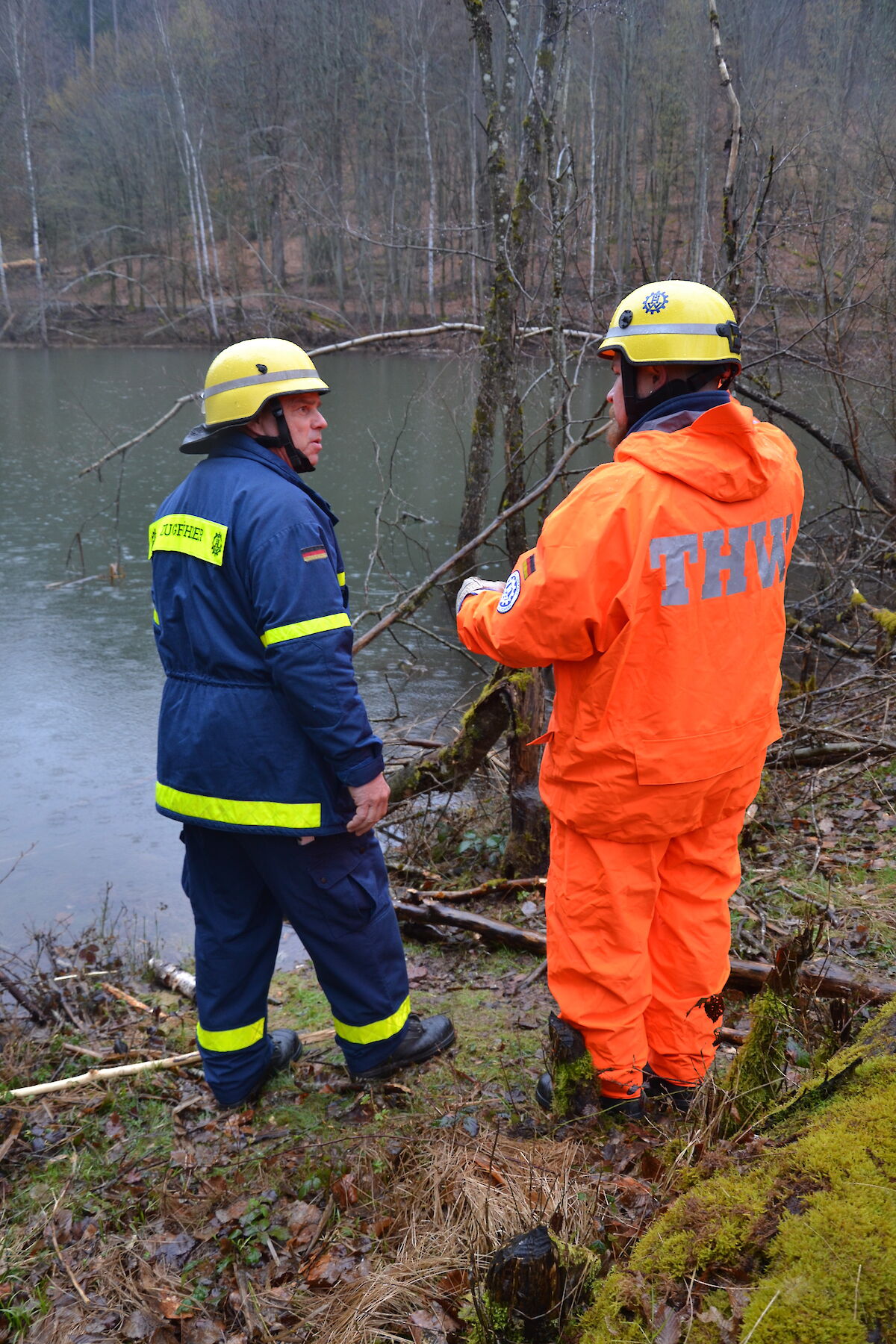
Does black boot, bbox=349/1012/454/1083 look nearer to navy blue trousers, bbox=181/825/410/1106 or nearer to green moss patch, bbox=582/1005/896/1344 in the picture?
navy blue trousers, bbox=181/825/410/1106

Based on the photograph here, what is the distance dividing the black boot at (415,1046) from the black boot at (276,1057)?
1.00ft

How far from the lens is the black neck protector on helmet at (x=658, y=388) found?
2.49 metres

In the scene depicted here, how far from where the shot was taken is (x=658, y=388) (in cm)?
253

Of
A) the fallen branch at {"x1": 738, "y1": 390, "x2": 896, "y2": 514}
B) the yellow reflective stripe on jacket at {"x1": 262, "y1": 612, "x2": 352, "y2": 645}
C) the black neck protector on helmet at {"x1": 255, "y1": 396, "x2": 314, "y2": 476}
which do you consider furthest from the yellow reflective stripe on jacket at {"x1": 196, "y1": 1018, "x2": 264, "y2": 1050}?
the fallen branch at {"x1": 738, "y1": 390, "x2": 896, "y2": 514}

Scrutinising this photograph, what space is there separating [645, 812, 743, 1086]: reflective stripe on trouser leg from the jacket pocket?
0.76ft

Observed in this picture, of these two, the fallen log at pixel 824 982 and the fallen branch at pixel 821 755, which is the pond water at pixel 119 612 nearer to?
the fallen branch at pixel 821 755

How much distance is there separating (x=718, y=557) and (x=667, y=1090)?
1558 millimetres

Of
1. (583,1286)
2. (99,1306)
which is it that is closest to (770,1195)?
(583,1286)

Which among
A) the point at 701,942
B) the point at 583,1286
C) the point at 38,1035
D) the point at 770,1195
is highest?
the point at 770,1195

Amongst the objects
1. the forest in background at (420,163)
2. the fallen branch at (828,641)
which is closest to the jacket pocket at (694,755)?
the forest in background at (420,163)

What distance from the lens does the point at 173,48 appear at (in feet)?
102

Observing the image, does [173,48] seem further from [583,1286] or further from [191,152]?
[583,1286]

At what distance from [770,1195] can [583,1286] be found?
0.36m

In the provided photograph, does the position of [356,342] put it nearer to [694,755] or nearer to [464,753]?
[464,753]
